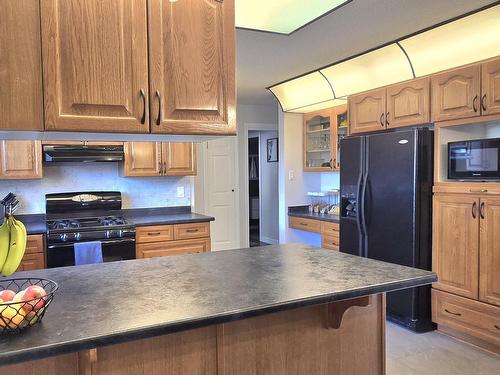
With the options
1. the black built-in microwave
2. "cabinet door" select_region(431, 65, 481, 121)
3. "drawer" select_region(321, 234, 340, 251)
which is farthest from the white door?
the black built-in microwave

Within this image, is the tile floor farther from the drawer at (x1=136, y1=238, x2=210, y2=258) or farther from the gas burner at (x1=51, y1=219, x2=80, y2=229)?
the gas burner at (x1=51, y1=219, x2=80, y2=229)

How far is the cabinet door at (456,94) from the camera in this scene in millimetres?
2867

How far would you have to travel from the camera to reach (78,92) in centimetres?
129

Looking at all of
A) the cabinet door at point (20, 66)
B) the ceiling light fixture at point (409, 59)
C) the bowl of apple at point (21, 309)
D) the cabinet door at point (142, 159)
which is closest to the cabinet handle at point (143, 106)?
the cabinet door at point (20, 66)

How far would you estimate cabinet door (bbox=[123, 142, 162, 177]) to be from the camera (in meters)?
3.87

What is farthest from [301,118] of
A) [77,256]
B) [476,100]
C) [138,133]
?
[138,133]

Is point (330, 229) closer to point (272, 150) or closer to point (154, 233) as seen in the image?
point (154, 233)

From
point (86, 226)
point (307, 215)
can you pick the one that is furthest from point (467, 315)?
point (86, 226)

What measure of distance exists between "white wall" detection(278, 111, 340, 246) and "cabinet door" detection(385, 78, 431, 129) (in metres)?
1.74

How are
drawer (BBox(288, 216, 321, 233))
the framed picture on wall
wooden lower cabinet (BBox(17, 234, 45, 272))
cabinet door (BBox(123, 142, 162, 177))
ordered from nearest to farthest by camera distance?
1. wooden lower cabinet (BBox(17, 234, 45, 272))
2. cabinet door (BBox(123, 142, 162, 177))
3. drawer (BBox(288, 216, 321, 233))
4. the framed picture on wall

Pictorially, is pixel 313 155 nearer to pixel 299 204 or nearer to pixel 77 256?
pixel 299 204

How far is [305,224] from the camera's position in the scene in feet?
15.9

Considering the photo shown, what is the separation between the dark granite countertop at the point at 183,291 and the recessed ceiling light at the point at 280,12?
1.45m

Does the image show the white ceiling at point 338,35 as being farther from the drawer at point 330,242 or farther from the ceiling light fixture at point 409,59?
the drawer at point 330,242
